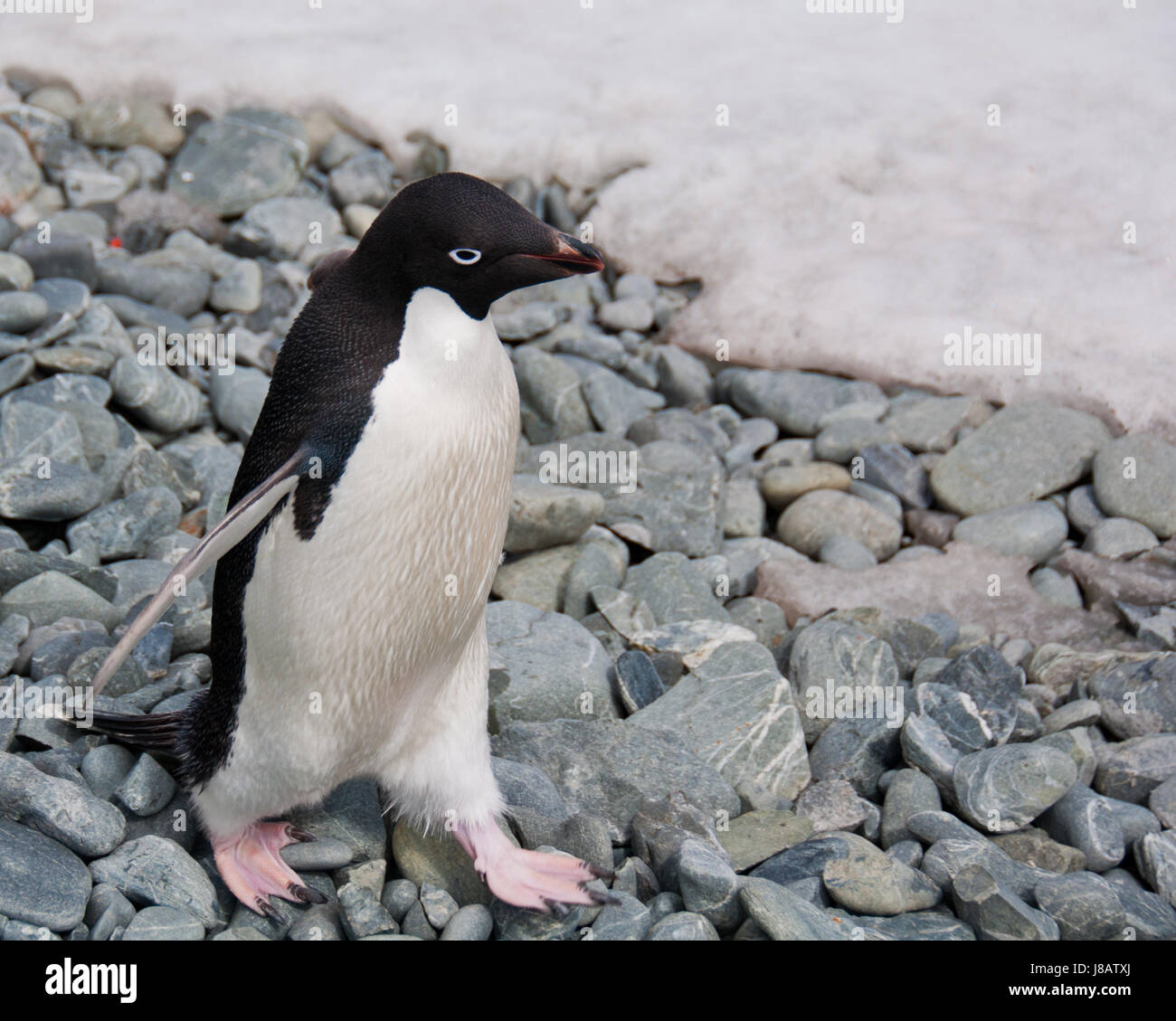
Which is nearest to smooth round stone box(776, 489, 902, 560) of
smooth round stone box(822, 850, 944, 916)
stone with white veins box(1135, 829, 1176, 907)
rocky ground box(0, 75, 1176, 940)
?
rocky ground box(0, 75, 1176, 940)

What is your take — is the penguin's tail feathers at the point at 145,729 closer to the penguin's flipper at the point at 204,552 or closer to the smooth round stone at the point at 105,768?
the smooth round stone at the point at 105,768

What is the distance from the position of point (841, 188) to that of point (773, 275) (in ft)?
2.08

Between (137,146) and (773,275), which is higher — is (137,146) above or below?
above

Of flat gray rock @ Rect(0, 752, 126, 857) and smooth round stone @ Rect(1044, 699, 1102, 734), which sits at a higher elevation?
flat gray rock @ Rect(0, 752, 126, 857)

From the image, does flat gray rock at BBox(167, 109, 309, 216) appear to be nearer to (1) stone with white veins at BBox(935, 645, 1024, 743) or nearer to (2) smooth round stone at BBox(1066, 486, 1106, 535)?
(2) smooth round stone at BBox(1066, 486, 1106, 535)

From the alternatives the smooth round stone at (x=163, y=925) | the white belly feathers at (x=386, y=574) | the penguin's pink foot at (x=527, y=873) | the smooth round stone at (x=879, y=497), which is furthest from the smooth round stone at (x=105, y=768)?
the smooth round stone at (x=879, y=497)

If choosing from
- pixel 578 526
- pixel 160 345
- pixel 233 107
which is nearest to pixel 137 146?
pixel 233 107

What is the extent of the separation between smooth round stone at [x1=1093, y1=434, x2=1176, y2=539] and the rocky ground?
0.01 meters

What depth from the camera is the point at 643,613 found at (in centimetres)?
343

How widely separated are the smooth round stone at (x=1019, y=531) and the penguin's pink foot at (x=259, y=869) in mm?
2587

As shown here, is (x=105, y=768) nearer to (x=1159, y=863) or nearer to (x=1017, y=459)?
(x=1159, y=863)

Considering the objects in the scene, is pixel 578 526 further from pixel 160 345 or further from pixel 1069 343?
pixel 1069 343

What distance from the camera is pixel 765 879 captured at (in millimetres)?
2395

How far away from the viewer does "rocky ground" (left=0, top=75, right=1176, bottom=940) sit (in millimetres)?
2398
